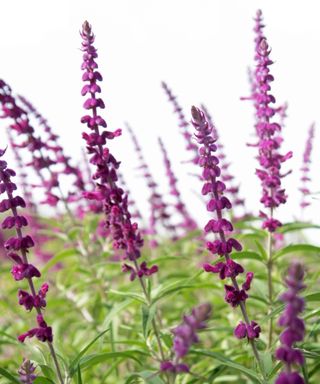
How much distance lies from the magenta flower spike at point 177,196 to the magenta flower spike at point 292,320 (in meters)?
5.10

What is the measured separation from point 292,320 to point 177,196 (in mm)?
6008

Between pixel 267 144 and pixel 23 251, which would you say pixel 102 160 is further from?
pixel 267 144

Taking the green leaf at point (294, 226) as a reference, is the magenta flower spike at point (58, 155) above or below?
above

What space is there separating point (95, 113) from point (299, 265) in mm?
2241

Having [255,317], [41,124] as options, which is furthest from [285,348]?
[41,124]

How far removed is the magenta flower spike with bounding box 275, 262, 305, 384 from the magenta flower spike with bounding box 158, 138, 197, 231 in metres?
5.10

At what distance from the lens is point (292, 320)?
2.30 m

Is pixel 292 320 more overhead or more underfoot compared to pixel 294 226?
more underfoot

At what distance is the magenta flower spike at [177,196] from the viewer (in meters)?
7.64

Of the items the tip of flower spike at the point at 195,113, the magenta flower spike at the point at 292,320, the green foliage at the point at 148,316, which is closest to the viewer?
the magenta flower spike at the point at 292,320

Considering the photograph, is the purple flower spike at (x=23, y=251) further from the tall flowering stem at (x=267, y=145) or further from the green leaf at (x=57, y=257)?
the green leaf at (x=57, y=257)

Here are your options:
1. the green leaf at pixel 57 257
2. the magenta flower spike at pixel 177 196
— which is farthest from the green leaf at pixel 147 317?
Answer: the magenta flower spike at pixel 177 196

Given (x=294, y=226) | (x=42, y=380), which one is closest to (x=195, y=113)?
(x=42, y=380)

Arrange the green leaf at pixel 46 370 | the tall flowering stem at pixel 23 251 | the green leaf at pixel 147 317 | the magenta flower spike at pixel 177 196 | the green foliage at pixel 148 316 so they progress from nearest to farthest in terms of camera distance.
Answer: the tall flowering stem at pixel 23 251 → the green leaf at pixel 46 370 → the green leaf at pixel 147 317 → the green foliage at pixel 148 316 → the magenta flower spike at pixel 177 196
